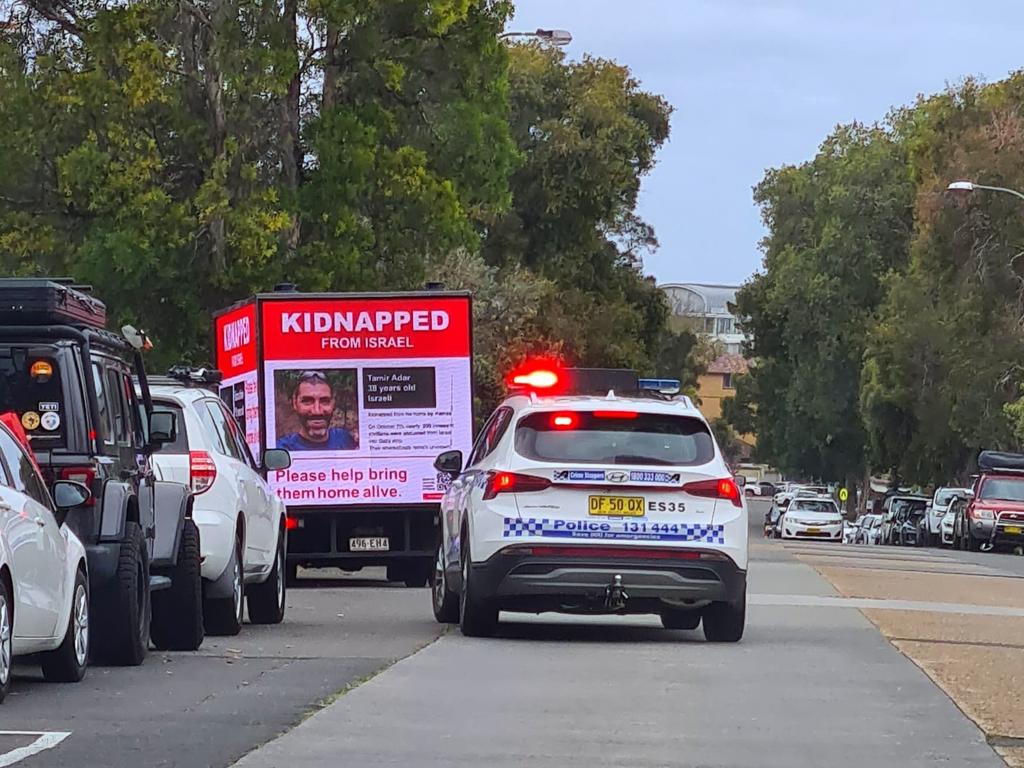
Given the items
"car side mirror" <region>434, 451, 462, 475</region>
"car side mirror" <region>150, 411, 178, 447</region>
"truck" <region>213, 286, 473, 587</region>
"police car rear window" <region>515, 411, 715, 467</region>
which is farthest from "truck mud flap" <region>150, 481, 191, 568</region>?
"truck" <region>213, 286, 473, 587</region>

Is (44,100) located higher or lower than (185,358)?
higher

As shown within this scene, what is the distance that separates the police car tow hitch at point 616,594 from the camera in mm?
14883

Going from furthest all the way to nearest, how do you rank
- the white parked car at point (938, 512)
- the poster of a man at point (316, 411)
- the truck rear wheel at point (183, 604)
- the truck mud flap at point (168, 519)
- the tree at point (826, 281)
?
the tree at point (826, 281) → the white parked car at point (938, 512) → the poster of a man at point (316, 411) → the truck rear wheel at point (183, 604) → the truck mud flap at point (168, 519)

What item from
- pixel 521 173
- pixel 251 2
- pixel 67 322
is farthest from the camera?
pixel 521 173

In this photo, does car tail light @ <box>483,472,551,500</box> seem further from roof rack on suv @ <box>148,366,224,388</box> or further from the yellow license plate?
roof rack on suv @ <box>148,366,224,388</box>

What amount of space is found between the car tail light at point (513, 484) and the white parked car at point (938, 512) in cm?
4463

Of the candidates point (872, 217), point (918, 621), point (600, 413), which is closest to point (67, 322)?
point (600, 413)

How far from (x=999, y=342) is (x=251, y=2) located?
3062 centimetres

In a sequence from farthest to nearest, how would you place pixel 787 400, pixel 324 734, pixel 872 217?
pixel 787 400 < pixel 872 217 < pixel 324 734

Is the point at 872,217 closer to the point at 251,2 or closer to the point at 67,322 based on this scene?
the point at 251,2

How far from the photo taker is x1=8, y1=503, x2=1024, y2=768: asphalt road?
9.20 m

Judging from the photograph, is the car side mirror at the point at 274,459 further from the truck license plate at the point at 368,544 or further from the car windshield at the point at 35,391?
the car windshield at the point at 35,391

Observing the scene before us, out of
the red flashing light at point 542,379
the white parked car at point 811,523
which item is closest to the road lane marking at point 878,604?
the red flashing light at point 542,379

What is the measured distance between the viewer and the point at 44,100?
110 ft
